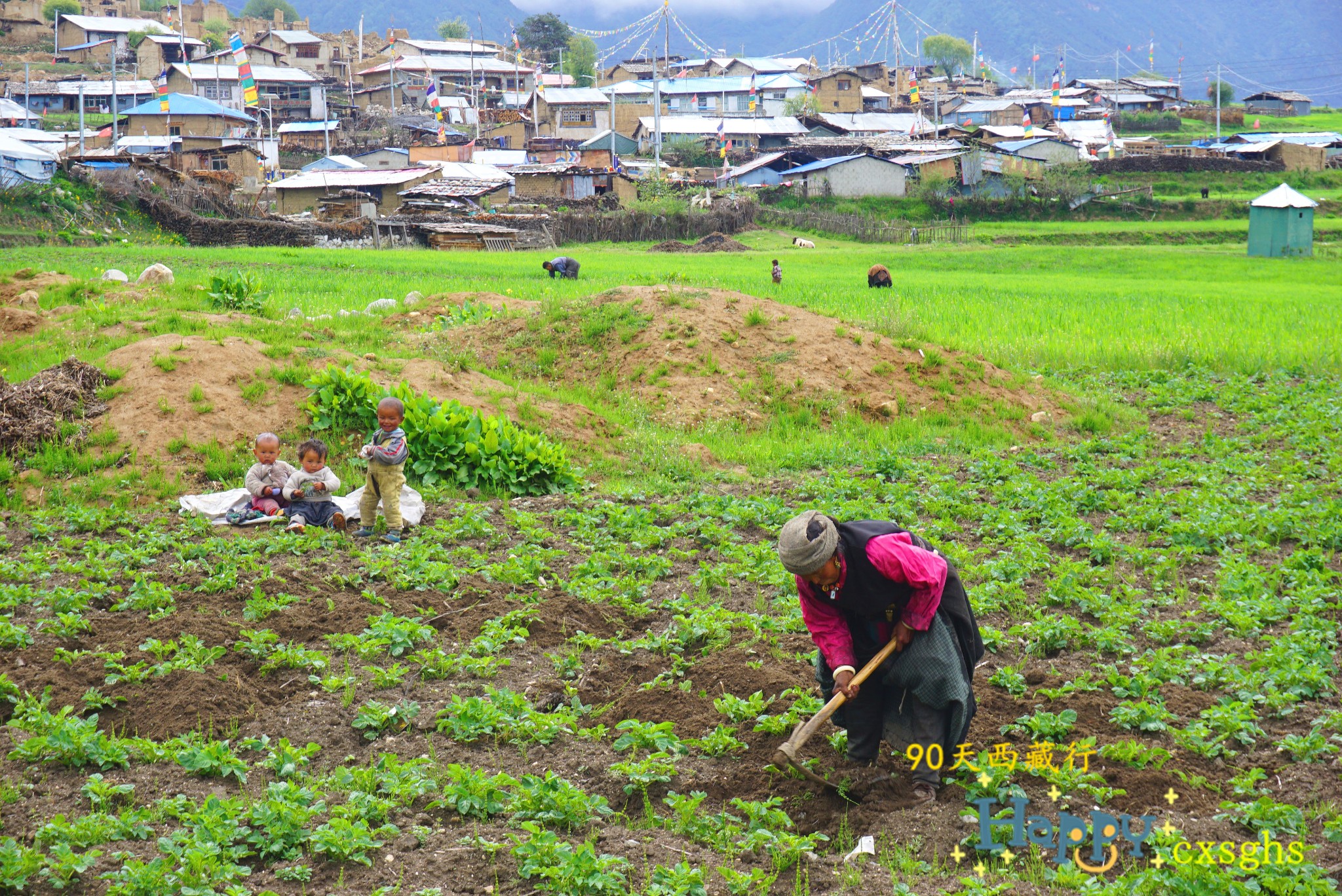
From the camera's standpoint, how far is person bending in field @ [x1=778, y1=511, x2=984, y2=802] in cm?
457

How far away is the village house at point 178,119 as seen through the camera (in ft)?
204

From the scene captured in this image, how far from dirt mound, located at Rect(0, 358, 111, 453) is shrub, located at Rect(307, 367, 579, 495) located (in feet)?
7.55

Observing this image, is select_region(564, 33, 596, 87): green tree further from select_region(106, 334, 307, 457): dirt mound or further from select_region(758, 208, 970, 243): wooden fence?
select_region(106, 334, 307, 457): dirt mound

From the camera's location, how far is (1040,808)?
179 inches

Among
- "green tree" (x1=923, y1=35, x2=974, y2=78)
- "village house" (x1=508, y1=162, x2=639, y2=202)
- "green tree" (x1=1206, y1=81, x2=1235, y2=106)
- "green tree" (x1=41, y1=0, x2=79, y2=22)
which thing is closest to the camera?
"village house" (x1=508, y1=162, x2=639, y2=202)

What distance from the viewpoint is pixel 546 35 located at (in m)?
114

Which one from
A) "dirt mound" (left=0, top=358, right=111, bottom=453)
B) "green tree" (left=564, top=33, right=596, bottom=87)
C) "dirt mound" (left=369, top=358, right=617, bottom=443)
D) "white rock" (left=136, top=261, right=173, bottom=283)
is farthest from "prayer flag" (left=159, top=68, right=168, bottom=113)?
"dirt mound" (left=369, top=358, right=617, bottom=443)

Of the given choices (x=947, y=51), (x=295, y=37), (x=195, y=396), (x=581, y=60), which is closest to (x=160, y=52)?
(x=295, y=37)

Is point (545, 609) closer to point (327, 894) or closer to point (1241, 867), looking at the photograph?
point (327, 894)

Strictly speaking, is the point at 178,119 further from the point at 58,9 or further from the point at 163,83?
the point at 58,9

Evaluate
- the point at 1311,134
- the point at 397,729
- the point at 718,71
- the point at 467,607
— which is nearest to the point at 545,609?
the point at 467,607

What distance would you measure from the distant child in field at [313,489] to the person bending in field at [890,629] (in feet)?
17.5

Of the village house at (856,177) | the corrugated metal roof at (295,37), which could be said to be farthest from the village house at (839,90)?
the corrugated metal roof at (295,37)

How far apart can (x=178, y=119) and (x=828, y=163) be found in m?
37.9
